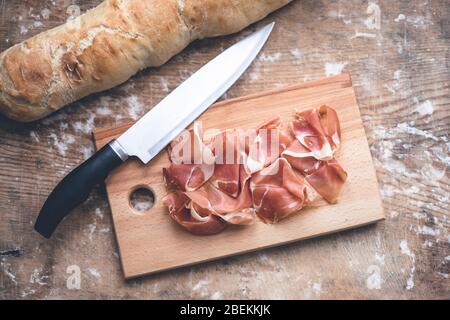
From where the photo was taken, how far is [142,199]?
1.88 m

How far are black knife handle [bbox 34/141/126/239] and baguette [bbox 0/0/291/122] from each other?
27 cm

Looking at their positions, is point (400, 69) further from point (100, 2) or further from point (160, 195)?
point (100, 2)

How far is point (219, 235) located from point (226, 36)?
0.76 meters

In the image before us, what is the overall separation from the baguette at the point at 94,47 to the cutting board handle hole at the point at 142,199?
0.42m

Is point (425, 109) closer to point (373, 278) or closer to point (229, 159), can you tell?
point (373, 278)

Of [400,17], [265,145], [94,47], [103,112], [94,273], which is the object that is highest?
[94,47]

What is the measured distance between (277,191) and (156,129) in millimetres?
489

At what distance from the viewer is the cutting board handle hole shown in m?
1.87

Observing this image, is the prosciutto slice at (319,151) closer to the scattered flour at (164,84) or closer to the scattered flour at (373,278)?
the scattered flour at (373,278)

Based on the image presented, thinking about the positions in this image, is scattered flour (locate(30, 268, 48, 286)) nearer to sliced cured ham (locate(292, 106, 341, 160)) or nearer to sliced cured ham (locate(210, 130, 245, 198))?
sliced cured ham (locate(210, 130, 245, 198))

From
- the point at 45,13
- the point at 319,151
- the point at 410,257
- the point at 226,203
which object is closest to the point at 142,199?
the point at 226,203

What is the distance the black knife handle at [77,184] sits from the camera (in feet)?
5.71

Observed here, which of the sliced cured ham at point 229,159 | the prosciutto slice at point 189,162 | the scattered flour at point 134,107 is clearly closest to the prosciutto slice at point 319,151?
Result: the sliced cured ham at point 229,159
